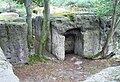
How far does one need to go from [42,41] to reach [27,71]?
198 centimetres

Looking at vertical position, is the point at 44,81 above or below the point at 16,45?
below

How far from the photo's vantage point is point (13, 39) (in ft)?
32.2

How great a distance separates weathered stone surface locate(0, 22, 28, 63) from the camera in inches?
381

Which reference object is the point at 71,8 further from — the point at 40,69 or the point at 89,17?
the point at 40,69

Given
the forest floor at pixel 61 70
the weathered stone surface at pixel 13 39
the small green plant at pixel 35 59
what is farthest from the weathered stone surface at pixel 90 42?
the weathered stone surface at pixel 13 39

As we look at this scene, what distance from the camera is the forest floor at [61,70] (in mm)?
9500

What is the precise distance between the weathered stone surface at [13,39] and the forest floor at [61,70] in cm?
48

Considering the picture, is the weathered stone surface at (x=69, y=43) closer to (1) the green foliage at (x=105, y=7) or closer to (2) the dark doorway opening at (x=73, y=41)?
(2) the dark doorway opening at (x=73, y=41)

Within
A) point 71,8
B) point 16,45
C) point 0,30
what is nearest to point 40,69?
point 16,45

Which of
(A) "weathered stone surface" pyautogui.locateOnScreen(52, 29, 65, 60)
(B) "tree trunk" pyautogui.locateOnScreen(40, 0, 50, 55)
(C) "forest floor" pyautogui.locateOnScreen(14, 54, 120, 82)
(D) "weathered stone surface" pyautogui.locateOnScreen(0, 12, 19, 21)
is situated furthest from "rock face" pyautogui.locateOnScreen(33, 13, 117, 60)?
(D) "weathered stone surface" pyautogui.locateOnScreen(0, 12, 19, 21)

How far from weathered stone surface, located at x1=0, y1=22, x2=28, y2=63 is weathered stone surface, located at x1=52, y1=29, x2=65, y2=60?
7.21 ft

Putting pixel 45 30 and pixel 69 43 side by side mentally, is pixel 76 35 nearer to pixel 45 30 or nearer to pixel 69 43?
pixel 69 43

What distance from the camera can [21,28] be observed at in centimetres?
981

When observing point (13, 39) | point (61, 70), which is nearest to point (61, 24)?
point (61, 70)
